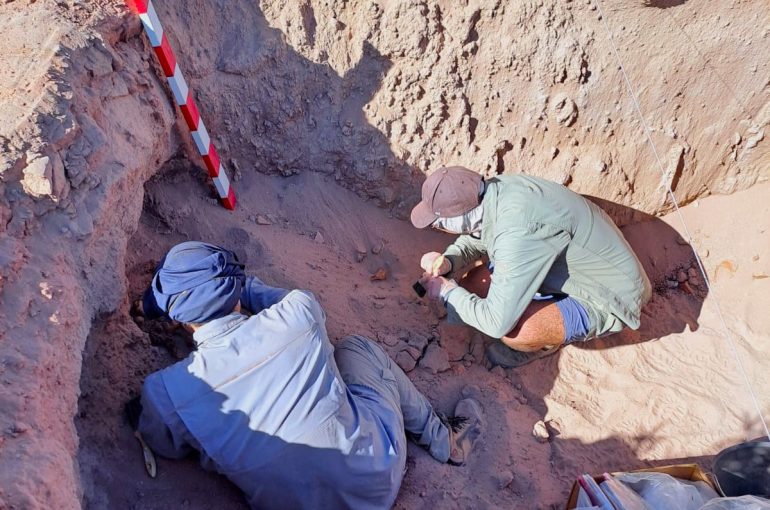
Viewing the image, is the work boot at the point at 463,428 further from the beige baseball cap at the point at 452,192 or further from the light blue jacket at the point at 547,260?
the beige baseball cap at the point at 452,192

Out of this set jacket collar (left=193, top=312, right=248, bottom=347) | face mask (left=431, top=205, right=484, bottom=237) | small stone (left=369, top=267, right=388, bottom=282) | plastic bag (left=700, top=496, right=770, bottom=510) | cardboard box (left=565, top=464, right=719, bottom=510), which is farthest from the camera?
small stone (left=369, top=267, right=388, bottom=282)

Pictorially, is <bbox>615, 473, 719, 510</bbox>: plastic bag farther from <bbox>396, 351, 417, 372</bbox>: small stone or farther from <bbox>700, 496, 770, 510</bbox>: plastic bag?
<bbox>396, 351, 417, 372</bbox>: small stone

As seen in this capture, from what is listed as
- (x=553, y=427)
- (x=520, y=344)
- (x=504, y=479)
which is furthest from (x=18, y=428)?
(x=553, y=427)

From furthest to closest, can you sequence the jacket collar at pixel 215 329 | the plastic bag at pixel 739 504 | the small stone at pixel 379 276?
the small stone at pixel 379 276, the jacket collar at pixel 215 329, the plastic bag at pixel 739 504

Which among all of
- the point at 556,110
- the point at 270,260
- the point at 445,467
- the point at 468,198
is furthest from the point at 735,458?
the point at 270,260

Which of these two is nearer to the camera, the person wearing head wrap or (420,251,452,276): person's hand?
the person wearing head wrap

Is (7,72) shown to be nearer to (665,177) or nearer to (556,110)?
(556,110)

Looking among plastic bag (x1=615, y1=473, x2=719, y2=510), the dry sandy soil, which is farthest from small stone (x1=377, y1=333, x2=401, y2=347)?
plastic bag (x1=615, y1=473, x2=719, y2=510)

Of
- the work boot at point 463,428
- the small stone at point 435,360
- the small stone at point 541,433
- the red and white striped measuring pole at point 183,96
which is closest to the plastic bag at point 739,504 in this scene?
the small stone at point 541,433

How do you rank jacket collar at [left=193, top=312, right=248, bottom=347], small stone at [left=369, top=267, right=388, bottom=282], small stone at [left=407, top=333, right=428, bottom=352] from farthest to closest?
small stone at [left=369, top=267, right=388, bottom=282]
small stone at [left=407, top=333, right=428, bottom=352]
jacket collar at [left=193, top=312, right=248, bottom=347]

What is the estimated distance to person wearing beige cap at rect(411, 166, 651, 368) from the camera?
9.71ft

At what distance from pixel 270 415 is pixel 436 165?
2.33 m

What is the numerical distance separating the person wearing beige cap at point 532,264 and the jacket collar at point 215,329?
1224 mm

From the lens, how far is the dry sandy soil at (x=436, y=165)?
8.46 feet
